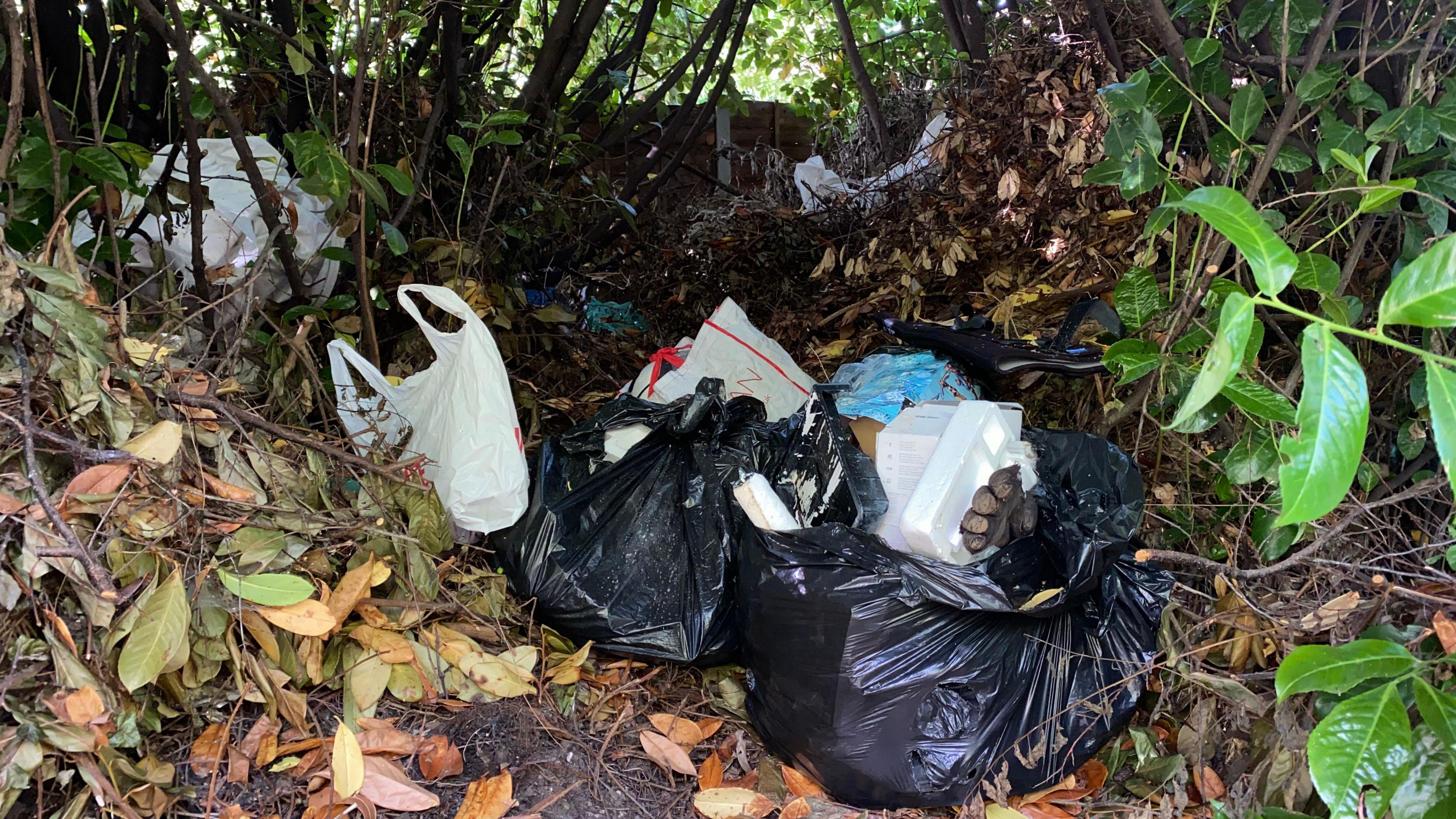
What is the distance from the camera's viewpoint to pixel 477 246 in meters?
2.17

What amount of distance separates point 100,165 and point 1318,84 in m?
1.87

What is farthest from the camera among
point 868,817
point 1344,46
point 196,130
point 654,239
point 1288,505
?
point 654,239

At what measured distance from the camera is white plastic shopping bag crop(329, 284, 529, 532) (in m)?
1.67

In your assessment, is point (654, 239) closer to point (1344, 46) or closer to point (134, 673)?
point (1344, 46)

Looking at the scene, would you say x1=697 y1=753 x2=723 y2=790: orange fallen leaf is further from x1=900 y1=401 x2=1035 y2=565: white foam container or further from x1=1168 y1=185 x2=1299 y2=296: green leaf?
x1=1168 y1=185 x2=1299 y2=296: green leaf

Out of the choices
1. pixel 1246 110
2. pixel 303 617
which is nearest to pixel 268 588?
pixel 303 617

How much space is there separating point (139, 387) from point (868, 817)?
1245mm

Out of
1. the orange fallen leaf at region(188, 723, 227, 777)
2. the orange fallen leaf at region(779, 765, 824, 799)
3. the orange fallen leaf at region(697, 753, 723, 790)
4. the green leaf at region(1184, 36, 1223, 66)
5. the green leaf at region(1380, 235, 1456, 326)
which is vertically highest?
the green leaf at region(1184, 36, 1223, 66)

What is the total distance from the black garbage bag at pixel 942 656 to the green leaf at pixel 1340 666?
360mm

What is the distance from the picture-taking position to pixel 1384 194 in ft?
3.29

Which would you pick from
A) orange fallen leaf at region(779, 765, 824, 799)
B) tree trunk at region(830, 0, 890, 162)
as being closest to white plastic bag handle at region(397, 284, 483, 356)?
orange fallen leaf at region(779, 765, 824, 799)

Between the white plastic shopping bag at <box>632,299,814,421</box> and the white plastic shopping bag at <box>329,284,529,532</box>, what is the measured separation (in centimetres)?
56

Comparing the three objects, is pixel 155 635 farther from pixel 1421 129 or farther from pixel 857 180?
pixel 857 180

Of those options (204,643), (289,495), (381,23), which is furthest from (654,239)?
(204,643)
